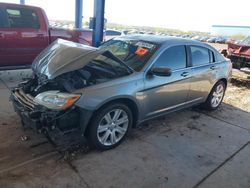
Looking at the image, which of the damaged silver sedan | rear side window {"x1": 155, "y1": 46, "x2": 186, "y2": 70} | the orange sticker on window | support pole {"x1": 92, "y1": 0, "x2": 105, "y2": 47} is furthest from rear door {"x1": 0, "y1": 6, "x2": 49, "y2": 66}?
rear side window {"x1": 155, "y1": 46, "x2": 186, "y2": 70}

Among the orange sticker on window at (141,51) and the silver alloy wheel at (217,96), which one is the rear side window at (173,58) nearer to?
the orange sticker on window at (141,51)

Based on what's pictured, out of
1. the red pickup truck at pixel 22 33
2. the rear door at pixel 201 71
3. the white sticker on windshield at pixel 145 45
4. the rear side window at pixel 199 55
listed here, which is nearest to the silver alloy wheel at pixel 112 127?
the white sticker on windshield at pixel 145 45

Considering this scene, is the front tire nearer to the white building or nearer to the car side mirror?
the car side mirror

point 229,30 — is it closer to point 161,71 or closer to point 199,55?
point 199,55

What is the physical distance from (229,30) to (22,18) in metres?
74.0

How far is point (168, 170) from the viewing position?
3.37 metres

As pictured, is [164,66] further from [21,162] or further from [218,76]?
[21,162]

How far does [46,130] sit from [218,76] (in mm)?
3784

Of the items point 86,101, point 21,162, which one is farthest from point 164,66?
point 21,162

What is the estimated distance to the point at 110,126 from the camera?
11.9 ft

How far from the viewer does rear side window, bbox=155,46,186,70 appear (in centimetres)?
407

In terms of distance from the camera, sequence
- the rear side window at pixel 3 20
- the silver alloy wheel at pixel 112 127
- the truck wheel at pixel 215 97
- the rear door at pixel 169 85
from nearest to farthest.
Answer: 1. the silver alloy wheel at pixel 112 127
2. the rear door at pixel 169 85
3. the truck wheel at pixel 215 97
4. the rear side window at pixel 3 20

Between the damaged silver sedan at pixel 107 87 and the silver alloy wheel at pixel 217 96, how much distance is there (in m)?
1.01

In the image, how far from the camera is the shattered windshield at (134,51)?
13.0ft
